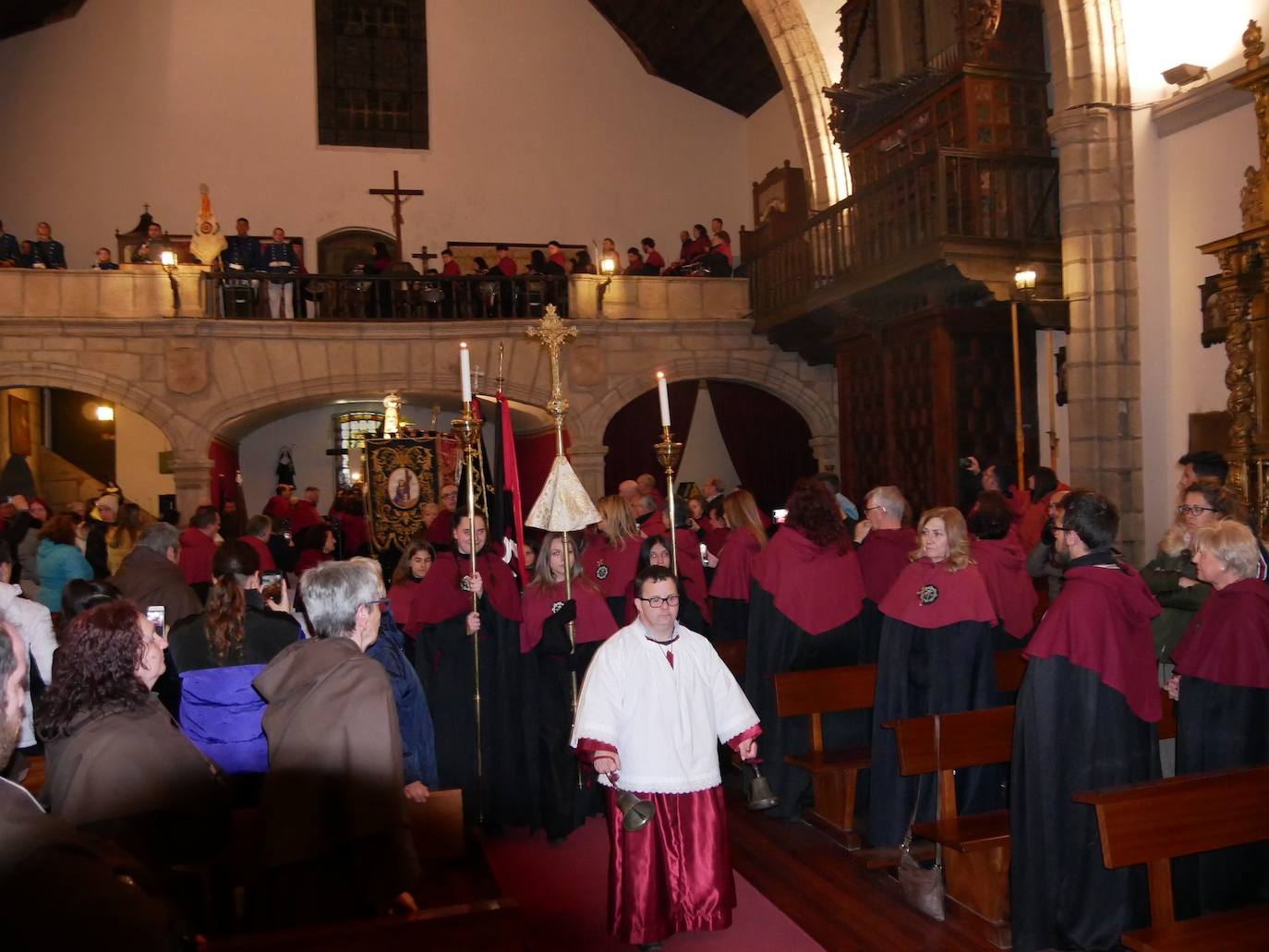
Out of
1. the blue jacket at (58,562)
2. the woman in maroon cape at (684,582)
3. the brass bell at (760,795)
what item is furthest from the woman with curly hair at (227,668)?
the blue jacket at (58,562)

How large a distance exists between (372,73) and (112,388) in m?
7.87

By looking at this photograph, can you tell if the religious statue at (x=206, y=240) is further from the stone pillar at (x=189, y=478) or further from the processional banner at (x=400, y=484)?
the processional banner at (x=400, y=484)

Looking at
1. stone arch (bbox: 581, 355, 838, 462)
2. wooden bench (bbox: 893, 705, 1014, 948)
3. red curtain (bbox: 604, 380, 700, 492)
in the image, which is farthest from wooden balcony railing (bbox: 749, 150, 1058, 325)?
wooden bench (bbox: 893, 705, 1014, 948)

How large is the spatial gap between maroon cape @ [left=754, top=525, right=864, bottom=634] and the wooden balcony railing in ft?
16.2

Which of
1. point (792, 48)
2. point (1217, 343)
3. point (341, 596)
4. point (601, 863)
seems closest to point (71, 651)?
point (341, 596)

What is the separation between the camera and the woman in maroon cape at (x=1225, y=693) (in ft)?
13.1

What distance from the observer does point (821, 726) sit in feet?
19.1

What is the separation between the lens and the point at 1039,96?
1068 cm

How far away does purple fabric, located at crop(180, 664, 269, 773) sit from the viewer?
14.0 feet

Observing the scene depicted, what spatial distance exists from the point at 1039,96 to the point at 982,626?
24.8ft

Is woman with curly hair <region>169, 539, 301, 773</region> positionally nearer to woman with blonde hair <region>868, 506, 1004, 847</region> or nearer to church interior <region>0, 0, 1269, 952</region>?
church interior <region>0, 0, 1269, 952</region>

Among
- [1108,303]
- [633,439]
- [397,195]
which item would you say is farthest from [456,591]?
[397,195]

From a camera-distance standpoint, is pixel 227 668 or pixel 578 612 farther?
pixel 578 612

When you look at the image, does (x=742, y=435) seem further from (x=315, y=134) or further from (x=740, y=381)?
(x=315, y=134)
